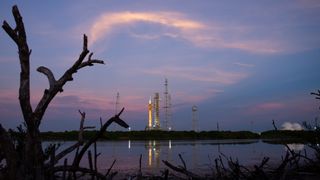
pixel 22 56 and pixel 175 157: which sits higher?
pixel 22 56

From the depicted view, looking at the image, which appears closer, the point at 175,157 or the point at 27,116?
the point at 27,116

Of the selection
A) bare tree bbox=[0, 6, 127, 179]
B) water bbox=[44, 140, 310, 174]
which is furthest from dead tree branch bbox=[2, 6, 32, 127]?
water bbox=[44, 140, 310, 174]

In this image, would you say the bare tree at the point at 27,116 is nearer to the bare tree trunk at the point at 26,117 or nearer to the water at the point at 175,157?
the bare tree trunk at the point at 26,117

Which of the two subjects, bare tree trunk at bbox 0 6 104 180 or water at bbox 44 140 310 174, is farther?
water at bbox 44 140 310 174

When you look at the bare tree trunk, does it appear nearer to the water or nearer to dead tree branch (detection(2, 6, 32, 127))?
dead tree branch (detection(2, 6, 32, 127))

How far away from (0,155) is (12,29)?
2872 millimetres

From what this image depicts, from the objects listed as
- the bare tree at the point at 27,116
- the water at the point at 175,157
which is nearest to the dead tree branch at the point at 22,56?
the bare tree at the point at 27,116

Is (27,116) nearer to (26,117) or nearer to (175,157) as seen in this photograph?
(26,117)

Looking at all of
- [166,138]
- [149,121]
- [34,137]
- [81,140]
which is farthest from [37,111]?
[166,138]

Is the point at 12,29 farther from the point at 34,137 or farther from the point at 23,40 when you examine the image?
the point at 34,137

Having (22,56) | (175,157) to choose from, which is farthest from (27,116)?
(175,157)

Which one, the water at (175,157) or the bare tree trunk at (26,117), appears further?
the water at (175,157)

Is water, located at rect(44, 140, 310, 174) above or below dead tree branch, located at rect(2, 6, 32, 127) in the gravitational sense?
below

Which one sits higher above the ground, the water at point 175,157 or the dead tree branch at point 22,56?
the dead tree branch at point 22,56
